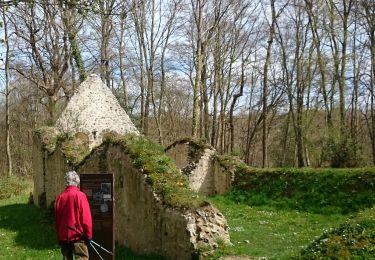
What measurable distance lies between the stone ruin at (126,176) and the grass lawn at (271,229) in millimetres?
815

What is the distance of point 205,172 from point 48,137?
24.9ft

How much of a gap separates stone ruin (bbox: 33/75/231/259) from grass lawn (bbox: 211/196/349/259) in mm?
815

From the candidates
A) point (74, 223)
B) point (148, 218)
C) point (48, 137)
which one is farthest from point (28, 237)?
point (74, 223)

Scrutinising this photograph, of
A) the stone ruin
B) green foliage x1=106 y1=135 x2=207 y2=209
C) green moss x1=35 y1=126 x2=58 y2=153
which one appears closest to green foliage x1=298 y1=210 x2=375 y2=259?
the stone ruin

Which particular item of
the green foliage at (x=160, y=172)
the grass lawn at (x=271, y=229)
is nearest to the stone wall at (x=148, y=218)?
the green foliage at (x=160, y=172)

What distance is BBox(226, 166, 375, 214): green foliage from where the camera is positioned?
1618 cm

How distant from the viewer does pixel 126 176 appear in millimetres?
13172

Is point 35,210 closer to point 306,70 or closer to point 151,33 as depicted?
point 151,33

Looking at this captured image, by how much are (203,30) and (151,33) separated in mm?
5357

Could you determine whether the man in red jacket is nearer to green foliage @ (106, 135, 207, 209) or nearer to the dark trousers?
the dark trousers

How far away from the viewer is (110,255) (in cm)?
984

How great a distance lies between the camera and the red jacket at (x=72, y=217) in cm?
822

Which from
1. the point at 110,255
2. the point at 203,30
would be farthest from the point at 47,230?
the point at 203,30

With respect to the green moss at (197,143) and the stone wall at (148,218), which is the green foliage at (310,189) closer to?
the green moss at (197,143)
